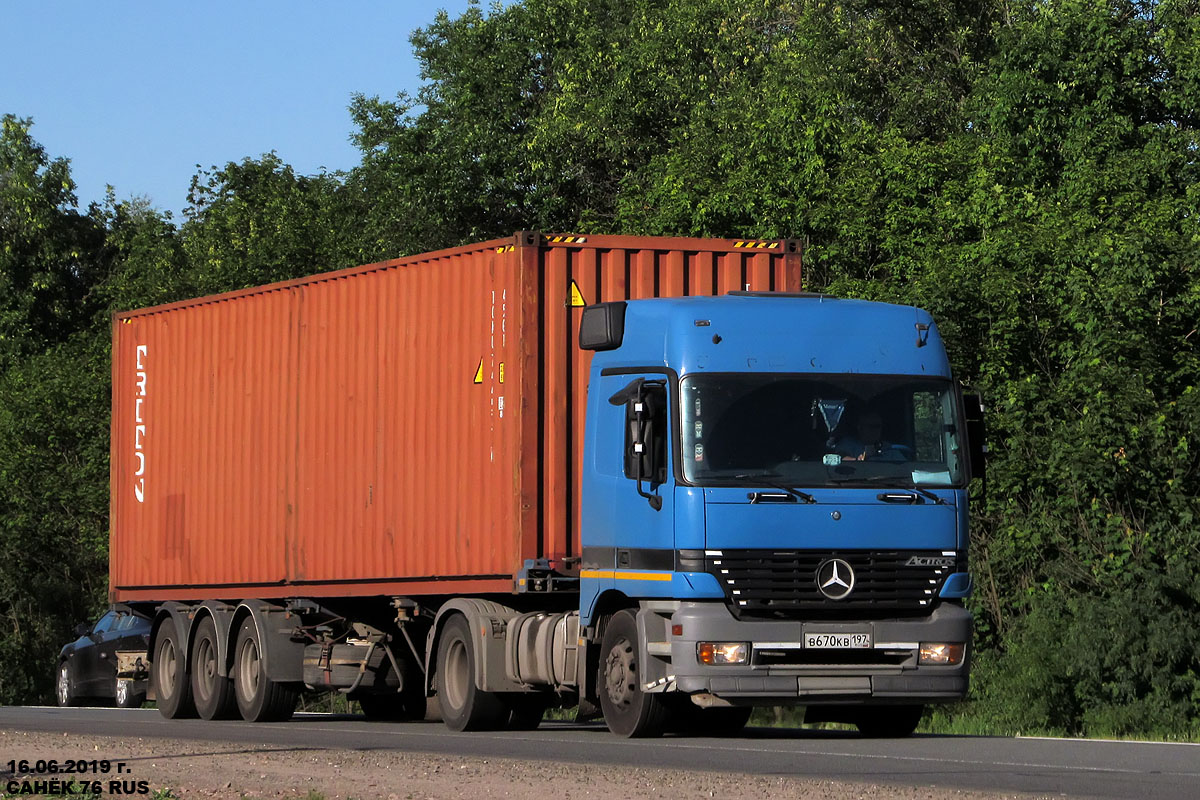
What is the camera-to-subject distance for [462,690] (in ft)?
56.2

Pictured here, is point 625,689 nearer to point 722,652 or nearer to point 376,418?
point 722,652

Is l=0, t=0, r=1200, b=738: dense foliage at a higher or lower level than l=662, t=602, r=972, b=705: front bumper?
higher

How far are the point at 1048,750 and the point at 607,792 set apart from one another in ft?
14.7

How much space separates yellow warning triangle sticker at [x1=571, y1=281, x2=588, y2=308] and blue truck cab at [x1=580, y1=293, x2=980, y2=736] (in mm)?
1386

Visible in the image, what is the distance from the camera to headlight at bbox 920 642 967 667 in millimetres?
14570

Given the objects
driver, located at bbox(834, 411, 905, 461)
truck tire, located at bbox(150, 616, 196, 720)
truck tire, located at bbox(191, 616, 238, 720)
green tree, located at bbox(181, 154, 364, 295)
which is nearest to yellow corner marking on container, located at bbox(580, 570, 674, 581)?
driver, located at bbox(834, 411, 905, 461)

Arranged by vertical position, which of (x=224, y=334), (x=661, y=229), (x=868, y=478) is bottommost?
(x=868, y=478)

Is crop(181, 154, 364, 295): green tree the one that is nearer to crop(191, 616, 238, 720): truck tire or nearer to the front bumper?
crop(191, 616, 238, 720): truck tire

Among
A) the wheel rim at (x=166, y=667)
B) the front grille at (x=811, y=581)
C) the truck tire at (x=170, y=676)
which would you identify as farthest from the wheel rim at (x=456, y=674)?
the wheel rim at (x=166, y=667)

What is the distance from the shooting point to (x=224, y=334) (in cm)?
2112

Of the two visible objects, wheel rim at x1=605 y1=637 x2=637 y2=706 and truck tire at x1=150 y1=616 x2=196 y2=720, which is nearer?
wheel rim at x1=605 y1=637 x2=637 y2=706

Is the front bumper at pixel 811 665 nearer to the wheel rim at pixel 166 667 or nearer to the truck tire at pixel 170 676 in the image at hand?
the truck tire at pixel 170 676

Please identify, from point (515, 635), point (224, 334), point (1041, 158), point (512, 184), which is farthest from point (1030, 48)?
point (515, 635)

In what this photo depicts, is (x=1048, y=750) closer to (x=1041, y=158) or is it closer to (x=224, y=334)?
(x=224, y=334)
